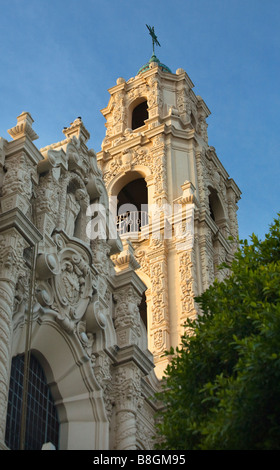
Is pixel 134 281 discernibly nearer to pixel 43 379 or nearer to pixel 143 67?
pixel 43 379

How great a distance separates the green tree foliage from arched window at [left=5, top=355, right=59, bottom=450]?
317cm

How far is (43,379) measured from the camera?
63.5 ft

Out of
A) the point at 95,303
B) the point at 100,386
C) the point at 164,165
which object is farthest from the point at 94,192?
the point at 164,165

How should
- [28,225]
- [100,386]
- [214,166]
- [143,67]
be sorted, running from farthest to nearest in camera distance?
[143,67] < [214,166] < [100,386] < [28,225]

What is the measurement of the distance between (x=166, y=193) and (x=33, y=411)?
17914mm

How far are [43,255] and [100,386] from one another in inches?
132

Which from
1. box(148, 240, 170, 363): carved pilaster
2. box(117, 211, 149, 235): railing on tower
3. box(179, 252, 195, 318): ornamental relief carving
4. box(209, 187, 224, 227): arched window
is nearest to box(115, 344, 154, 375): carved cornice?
box(148, 240, 170, 363): carved pilaster

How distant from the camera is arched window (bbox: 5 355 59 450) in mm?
17094

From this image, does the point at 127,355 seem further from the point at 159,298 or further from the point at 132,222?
the point at 132,222

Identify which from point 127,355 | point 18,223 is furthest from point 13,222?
point 127,355

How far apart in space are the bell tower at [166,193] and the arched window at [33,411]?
29.5ft

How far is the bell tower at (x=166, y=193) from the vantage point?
31.8 m

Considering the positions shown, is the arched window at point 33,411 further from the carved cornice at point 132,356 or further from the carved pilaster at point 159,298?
the carved pilaster at point 159,298

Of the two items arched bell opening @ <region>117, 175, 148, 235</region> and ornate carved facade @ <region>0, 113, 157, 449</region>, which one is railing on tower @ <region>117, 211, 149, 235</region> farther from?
ornate carved facade @ <region>0, 113, 157, 449</region>
